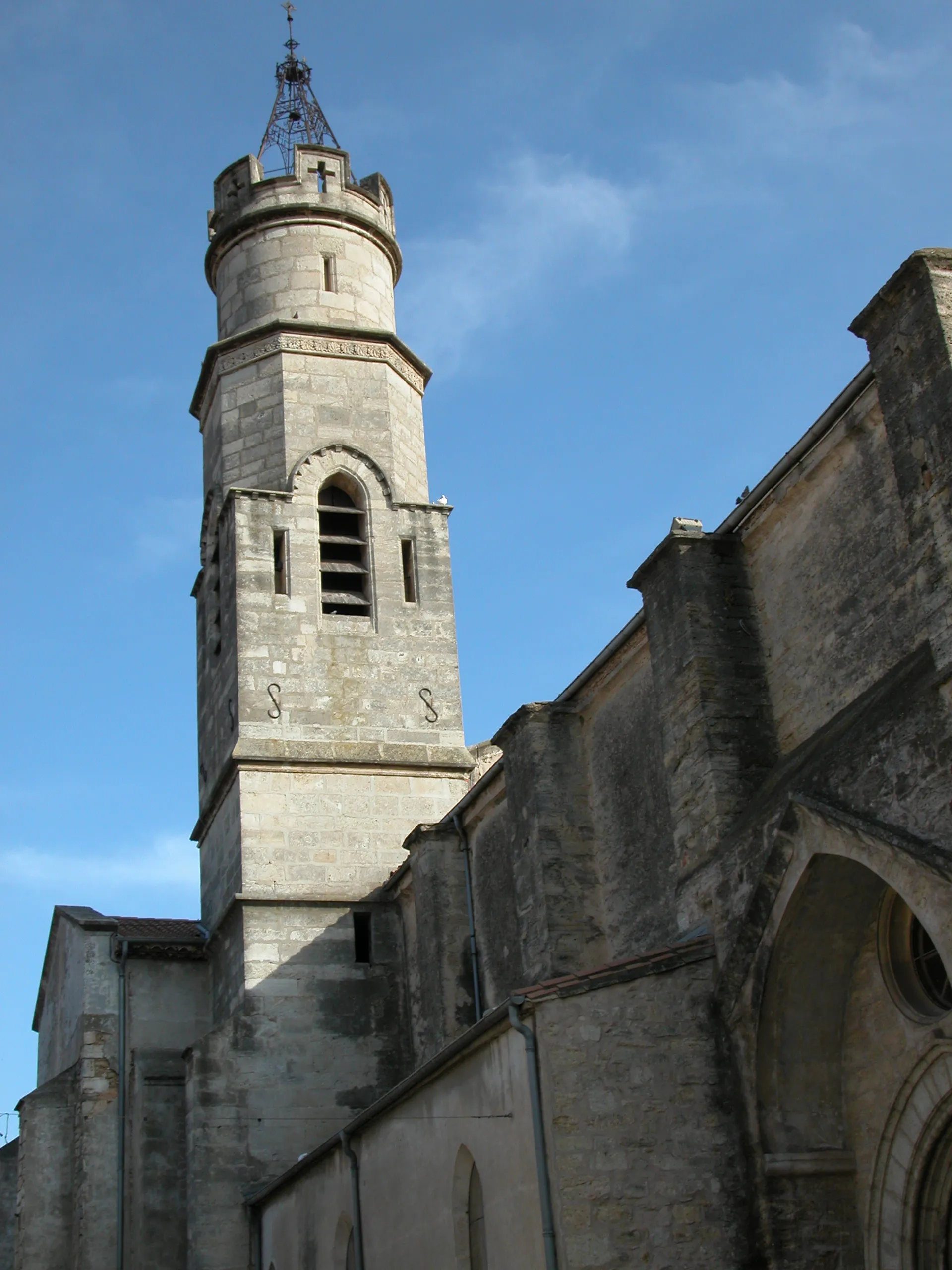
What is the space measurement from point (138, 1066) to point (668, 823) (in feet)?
30.1

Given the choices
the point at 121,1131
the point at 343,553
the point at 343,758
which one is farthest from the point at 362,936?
the point at 343,553

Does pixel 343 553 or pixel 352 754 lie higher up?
pixel 343 553

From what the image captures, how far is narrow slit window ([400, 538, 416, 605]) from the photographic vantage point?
21.6 metres

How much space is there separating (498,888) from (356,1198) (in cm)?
393

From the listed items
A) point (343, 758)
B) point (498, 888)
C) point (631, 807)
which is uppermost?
point (343, 758)

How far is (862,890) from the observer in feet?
33.6

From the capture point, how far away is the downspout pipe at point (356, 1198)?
13.5m

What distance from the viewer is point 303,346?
894 inches

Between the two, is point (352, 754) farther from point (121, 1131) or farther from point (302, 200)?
point (302, 200)

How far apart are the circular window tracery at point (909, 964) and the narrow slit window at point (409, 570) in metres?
12.0

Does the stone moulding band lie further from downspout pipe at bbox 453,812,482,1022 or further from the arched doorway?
the arched doorway

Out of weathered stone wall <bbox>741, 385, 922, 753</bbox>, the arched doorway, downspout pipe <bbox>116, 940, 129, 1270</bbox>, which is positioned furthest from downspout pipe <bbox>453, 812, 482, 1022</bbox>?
the arched doorway

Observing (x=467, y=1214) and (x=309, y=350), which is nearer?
(x=467, y=1214)

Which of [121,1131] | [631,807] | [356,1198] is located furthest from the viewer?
[121,1131]
